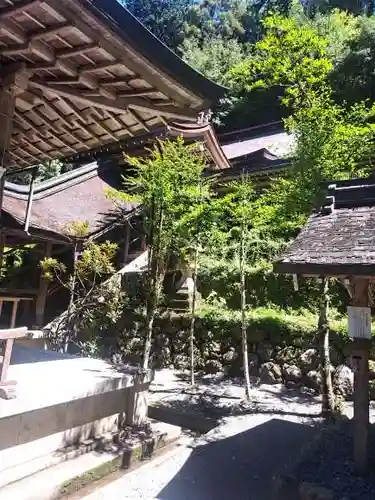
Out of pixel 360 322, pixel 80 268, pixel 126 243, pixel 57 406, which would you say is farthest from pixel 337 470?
pixel 126 243

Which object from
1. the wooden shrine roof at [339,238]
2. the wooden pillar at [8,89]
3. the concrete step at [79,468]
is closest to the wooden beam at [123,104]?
the wooden pillar at [8,89]

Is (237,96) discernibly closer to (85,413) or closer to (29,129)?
(29,129)

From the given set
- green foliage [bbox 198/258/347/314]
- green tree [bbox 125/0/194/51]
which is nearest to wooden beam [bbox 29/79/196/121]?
green foliage [bbox 198/258/347/314]

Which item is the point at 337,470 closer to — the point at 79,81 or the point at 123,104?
the point at 123,104

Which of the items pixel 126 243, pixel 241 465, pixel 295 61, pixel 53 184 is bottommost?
pixel 241 465

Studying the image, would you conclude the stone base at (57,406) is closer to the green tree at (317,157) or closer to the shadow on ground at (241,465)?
the shadow on ground at (241,465)

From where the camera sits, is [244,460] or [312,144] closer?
[244,460]

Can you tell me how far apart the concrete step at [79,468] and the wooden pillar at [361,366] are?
7.20ft

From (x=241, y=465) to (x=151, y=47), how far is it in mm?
4522

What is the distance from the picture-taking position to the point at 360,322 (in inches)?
150

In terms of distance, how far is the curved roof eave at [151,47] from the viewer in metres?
2.81

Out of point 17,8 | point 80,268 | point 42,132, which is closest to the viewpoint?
point 17,8

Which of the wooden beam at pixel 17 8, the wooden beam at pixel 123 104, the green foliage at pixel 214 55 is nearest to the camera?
the wooden beam at pixel 17 8

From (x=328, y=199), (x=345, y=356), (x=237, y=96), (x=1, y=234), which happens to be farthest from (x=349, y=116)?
(x=237, y=96)
